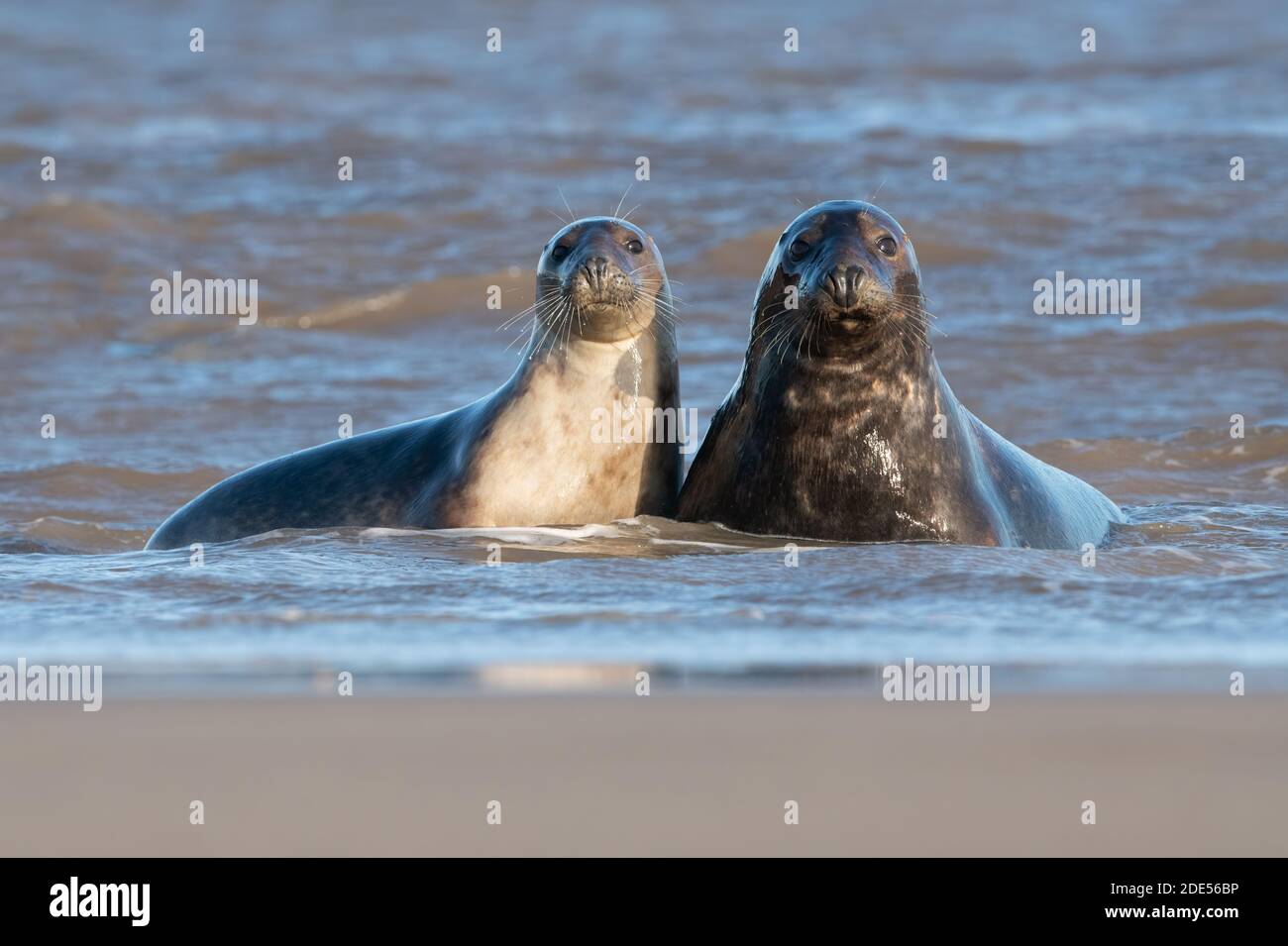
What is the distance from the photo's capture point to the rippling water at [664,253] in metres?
6.26

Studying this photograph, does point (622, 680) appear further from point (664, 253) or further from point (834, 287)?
point (664, 253)

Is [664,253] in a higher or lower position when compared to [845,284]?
higher

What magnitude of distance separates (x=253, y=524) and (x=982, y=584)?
288cm

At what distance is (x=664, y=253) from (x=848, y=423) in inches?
366

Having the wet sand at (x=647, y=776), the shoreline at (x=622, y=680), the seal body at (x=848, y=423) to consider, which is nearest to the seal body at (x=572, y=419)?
the seal body at (x=848, y=423)

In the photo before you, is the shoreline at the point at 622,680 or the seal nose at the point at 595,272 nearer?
the shoreline at the point at 622,680

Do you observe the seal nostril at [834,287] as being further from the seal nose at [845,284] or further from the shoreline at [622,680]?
the shoreline at [622,680]

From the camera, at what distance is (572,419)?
7582mm

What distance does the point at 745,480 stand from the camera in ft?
24.1

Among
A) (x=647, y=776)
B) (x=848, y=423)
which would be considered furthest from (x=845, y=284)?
(x=647, y=776)

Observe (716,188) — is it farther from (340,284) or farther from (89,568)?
(89,568)

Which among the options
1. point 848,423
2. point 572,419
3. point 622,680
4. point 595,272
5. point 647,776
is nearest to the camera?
point 647,776

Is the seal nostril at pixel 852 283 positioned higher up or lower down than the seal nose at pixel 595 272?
lower down

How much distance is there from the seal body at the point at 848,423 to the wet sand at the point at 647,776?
2296mm
